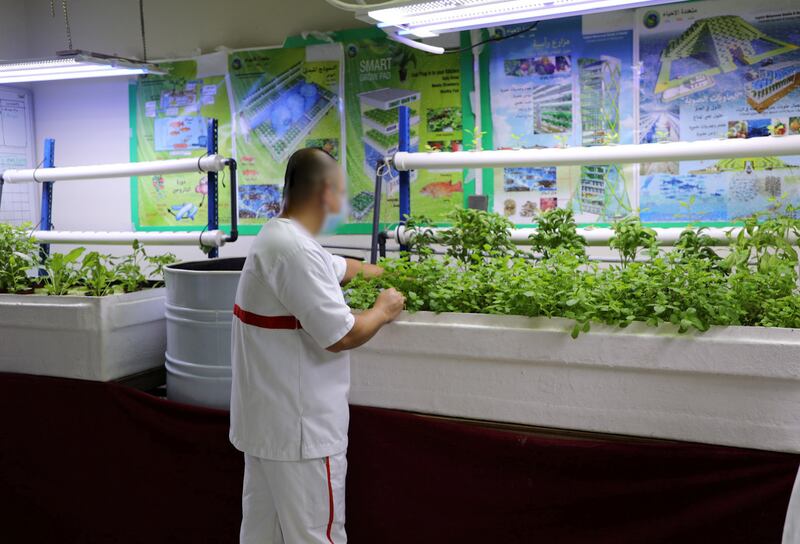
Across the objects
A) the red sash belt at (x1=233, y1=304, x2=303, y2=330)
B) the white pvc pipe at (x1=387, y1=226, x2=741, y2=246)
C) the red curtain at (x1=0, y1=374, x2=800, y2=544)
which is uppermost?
the white pvc pipe at (x1=387, y1=226, x2=741, y2=246)

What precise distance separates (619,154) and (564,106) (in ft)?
5.36

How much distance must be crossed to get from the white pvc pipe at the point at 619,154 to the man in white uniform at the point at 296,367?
75 centimetres

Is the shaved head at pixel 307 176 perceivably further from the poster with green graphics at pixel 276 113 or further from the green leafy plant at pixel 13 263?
the poster with green graphics at pixel 276 113

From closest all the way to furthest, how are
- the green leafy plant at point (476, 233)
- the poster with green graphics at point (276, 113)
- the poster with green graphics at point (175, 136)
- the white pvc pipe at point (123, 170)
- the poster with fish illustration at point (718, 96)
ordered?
1. the green leafy plant at point (476, 233)
2. the white pvc pipe at point (123, 170)
3. the poster with fish illustration at point (718, 96)
4. the poster with green graphics at point (276, 113)
5. the poster with green graphics at point (175, 136)

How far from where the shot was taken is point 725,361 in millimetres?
1517

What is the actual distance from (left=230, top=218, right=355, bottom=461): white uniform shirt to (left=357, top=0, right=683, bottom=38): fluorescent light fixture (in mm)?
888

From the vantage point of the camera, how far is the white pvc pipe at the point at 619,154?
206cm

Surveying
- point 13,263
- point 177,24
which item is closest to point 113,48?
point 177,24

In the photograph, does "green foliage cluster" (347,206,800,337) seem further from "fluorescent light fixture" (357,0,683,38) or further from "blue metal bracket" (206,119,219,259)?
"blue metal bracket" (206,119,219,259)

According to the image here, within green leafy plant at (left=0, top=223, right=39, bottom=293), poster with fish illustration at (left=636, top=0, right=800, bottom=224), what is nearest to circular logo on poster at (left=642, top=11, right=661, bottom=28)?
poster with fish illustration at (left=636, top=0, right=800, bottom=224)

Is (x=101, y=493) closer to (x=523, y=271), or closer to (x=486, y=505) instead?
(x=486, y=505)

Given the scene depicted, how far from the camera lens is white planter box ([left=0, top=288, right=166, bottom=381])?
2342 millimetres

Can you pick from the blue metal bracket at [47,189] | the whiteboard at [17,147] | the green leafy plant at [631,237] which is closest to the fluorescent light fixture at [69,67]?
the blue metal bracket at [47,189]

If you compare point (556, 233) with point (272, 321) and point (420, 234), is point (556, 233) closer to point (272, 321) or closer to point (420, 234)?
point (420, 234)
